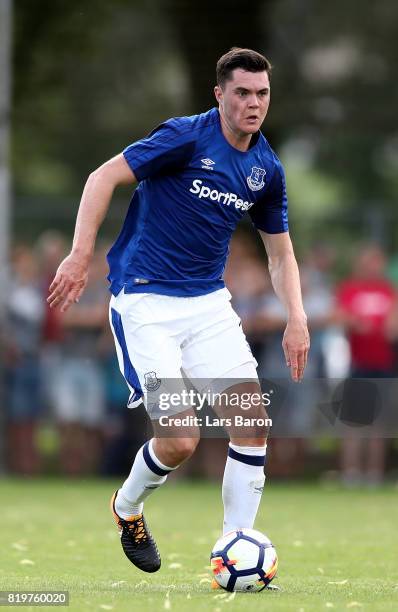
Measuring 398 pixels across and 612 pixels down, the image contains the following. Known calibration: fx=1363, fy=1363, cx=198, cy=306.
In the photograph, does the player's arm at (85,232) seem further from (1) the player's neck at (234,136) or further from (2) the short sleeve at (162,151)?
(1) the player's neck at (234,136)

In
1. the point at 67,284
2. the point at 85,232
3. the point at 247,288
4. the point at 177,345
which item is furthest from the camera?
the point at 247,288

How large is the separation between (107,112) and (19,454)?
937 centimetres

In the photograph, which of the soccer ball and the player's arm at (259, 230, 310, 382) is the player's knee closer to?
the soccer ball

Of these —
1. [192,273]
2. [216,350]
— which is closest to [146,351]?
[216,350]

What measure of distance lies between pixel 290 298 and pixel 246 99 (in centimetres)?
118

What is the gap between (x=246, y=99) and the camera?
23.8 feet

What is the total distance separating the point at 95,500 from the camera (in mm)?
13648

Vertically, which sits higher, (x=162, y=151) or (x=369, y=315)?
(x=162, y=151)

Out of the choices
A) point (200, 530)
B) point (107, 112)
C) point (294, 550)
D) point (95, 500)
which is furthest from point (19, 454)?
point (107, 112)

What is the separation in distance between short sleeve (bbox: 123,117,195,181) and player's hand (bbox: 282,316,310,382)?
108cm

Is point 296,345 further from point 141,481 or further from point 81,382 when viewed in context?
point 81,382

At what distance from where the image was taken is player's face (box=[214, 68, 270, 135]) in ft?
23.7

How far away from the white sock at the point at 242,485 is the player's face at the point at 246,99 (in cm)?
174

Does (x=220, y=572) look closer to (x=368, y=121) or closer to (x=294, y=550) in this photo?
(x=294, y=550)
